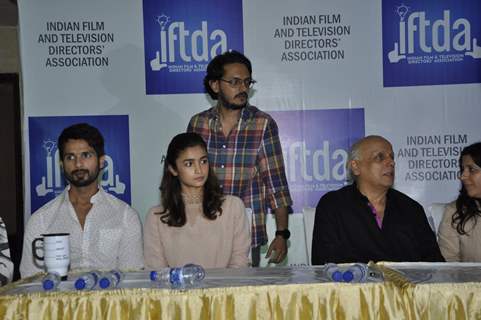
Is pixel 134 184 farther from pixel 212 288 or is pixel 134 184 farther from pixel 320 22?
pixel 212 288

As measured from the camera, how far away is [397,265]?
7.21 feet

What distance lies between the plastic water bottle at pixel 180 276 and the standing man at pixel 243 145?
1.74 metres

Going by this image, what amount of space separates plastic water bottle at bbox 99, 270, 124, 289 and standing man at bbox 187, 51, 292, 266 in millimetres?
1782

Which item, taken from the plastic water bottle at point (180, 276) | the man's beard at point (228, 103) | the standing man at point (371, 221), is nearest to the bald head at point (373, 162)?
the standing man at point (371, 221)

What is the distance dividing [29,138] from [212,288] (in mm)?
2631

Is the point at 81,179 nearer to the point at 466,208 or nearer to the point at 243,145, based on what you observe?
the point at 243,145

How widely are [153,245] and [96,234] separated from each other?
0.31 metres

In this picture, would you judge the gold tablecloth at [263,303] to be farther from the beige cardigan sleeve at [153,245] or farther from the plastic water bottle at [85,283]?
the beige cardigan sleeve at [153,245]

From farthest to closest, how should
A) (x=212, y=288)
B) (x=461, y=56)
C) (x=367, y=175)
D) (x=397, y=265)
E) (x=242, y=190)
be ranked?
1. (x=461, y=56)
2. (x=242, y=190)
3. (x=367, y=175)
4. (x=397, y=265)
5. (x=212, y=288)

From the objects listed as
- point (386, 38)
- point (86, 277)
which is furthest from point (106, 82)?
point (86, 277)

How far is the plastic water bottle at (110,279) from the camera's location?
6.45 ft

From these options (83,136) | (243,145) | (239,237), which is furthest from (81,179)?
(243,145)

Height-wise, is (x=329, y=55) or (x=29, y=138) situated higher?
(x=329, y=55)

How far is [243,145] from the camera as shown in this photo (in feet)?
12.5
